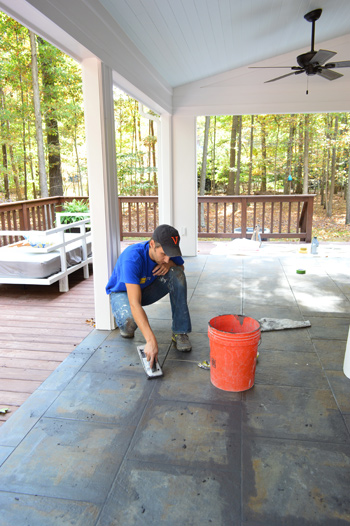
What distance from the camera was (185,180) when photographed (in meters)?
6.55

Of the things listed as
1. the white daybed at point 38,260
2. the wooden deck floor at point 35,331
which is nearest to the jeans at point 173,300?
the wooden deck floor at point 35,331

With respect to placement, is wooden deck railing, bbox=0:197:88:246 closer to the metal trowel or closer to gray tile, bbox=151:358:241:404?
the metal trowel

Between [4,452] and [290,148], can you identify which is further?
[290,148]

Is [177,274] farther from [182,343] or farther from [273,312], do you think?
[273,312]

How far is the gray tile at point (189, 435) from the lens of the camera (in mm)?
1882

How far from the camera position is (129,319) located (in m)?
3.04

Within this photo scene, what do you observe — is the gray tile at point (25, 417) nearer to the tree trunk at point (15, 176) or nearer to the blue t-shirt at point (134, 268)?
the blue t-shirt at point (134, 268)

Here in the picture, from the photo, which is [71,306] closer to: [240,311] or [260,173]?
[240,311]

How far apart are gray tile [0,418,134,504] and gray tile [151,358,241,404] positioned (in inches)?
17.3

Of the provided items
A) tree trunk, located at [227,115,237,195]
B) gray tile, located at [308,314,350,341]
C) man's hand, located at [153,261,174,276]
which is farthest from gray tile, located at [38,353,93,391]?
tree trunk, located at [227,115,237,195]

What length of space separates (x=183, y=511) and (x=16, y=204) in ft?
19.7

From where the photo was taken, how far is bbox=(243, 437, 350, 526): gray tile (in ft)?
5.08

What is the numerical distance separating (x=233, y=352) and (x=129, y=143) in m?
14.1

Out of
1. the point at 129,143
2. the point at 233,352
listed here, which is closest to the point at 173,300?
the point at 233,352
